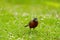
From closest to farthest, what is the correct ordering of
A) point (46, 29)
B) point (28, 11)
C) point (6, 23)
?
point (46, 29)
point (6, 23)
point (28, 11)

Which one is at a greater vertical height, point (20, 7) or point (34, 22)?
point (34, 22)

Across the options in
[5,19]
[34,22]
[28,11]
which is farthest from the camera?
[28,11]

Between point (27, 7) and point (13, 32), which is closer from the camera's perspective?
point (13, 32)

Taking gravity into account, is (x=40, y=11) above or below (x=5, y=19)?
below

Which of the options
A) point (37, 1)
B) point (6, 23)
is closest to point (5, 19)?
point (6, 23)

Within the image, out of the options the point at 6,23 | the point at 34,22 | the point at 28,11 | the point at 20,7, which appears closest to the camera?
the point at 34,22

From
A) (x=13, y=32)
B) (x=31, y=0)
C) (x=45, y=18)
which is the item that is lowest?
(x=31, y=0)

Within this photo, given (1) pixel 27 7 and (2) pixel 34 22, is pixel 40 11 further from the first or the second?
(2) pixel 34 22

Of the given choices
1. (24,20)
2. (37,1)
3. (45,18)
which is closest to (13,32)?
→ (24,20)

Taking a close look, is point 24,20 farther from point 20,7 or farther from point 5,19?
point 20,7
